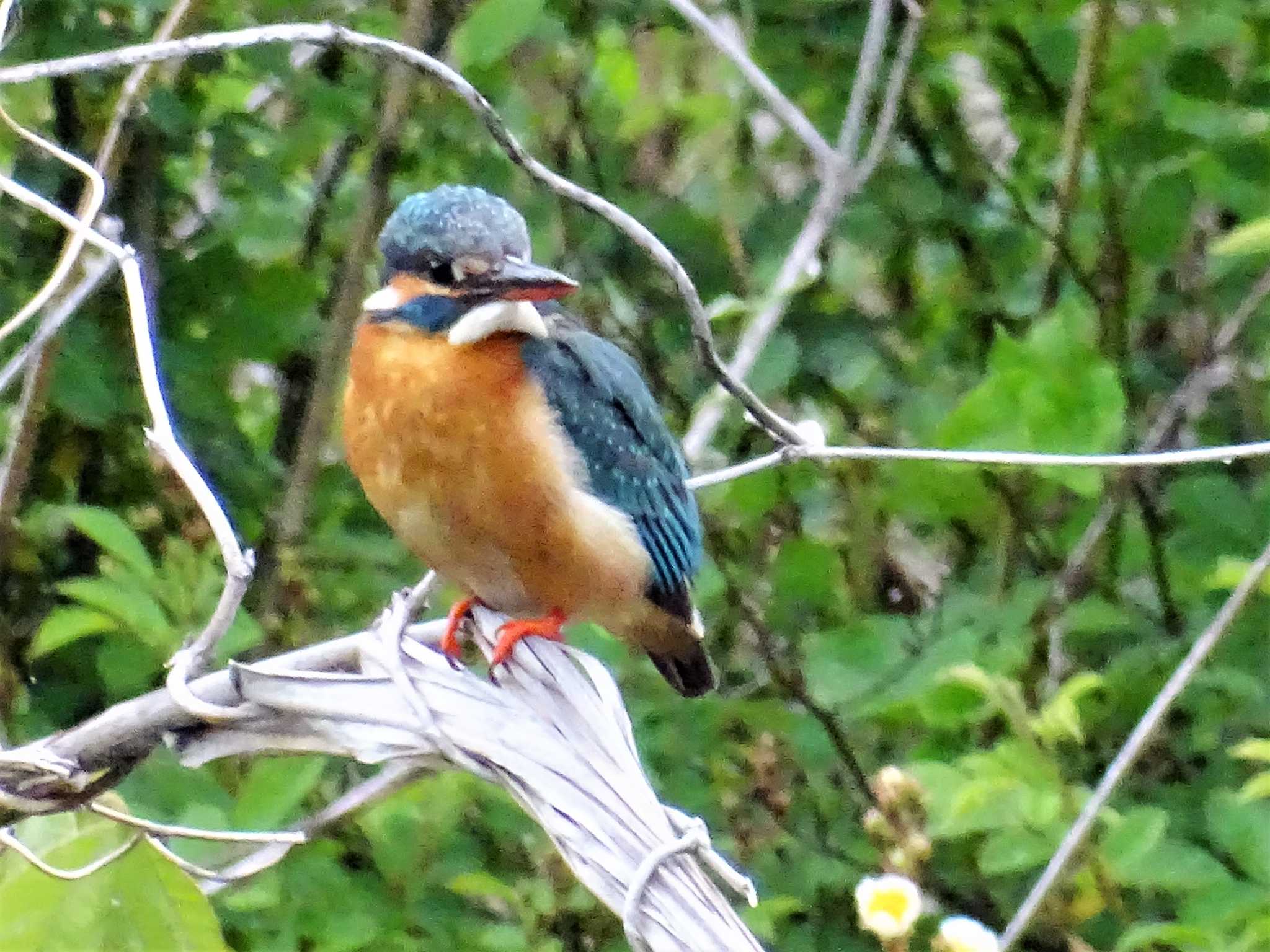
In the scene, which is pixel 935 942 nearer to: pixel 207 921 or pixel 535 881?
pixel 207 921

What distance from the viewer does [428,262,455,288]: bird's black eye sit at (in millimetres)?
1211

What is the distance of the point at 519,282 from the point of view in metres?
1.17

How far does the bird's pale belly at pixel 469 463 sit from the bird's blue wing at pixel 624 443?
3 centimetres

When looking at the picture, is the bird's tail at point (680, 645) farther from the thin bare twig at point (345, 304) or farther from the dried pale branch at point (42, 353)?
the dried pale branch at point (42, 353)

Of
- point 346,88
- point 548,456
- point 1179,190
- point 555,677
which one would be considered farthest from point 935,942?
point 346,88

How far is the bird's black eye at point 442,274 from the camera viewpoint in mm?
1211

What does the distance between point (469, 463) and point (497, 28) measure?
0.41 m

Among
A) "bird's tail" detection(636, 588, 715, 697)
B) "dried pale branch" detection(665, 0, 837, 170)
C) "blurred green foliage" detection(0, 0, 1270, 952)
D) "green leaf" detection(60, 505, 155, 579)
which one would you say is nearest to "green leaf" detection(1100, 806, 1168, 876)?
"blurred green foliage" detection(0, 0, 1270, 952)

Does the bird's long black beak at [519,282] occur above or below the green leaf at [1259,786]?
above

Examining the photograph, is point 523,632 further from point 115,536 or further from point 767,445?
point 767,445

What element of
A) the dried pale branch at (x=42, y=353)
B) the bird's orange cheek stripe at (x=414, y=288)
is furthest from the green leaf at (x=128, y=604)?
the bird's orange cheek stripe at (x=414, y=288)

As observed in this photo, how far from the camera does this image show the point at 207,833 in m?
0.85

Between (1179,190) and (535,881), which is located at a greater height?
(1179,190)

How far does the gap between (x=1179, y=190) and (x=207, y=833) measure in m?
1.21
